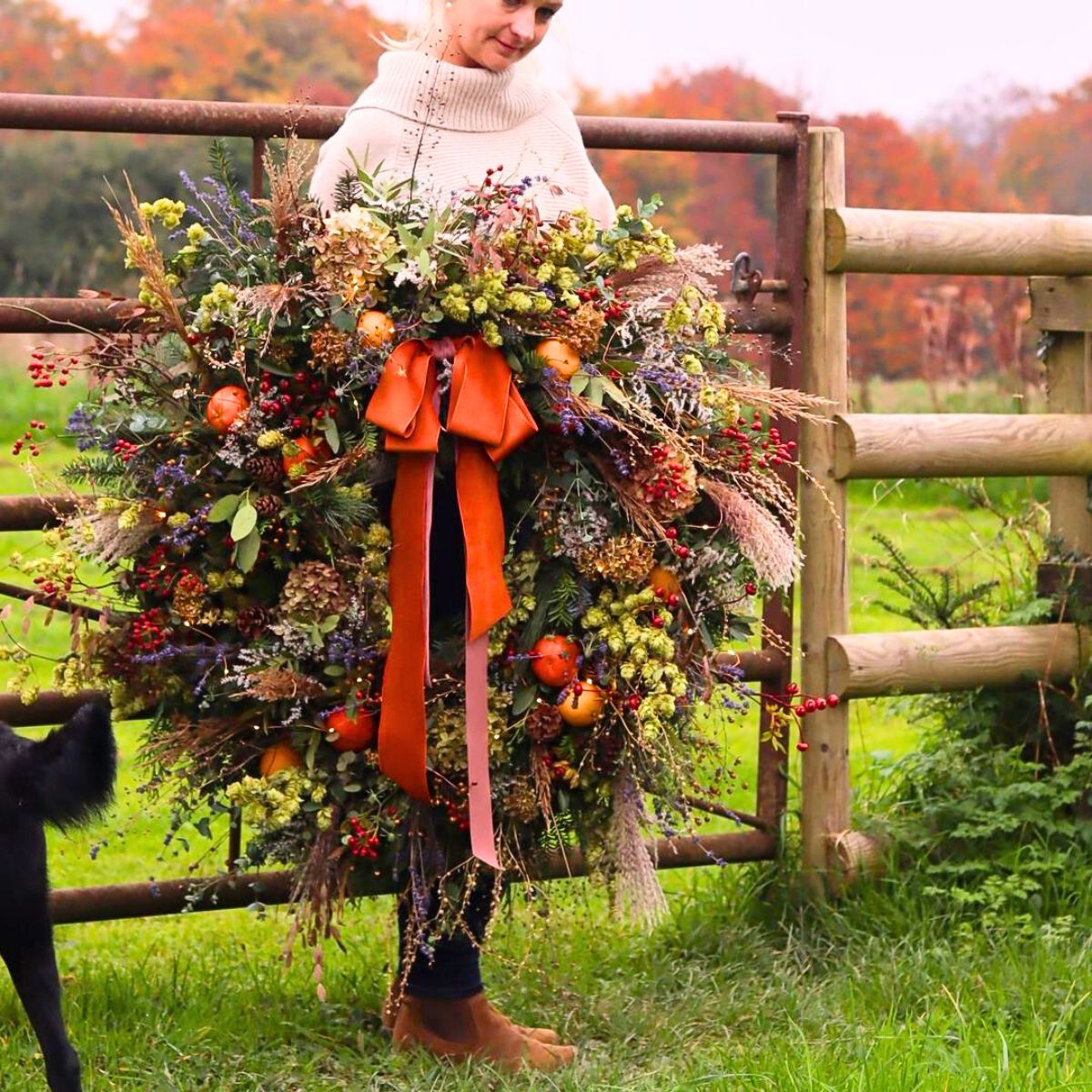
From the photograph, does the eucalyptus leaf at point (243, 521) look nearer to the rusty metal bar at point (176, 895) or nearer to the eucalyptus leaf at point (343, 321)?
the eucalyptus leaf at point (343, 321)

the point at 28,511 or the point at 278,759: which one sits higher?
the point at 28,511

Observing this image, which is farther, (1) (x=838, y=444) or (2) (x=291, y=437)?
(1) (x=838, y=444)

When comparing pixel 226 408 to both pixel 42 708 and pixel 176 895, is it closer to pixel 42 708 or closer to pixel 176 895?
pixel 42 708

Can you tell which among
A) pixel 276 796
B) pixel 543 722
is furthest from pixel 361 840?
pixel 543 722

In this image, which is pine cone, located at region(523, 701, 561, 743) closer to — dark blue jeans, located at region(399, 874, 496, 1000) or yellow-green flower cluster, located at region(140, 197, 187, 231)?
dark blue jeans, located at region(399, 874, 496, 1000)

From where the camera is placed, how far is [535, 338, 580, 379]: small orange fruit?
2842 millimetres

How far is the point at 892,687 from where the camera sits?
4.09m

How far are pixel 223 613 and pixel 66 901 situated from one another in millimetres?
1022

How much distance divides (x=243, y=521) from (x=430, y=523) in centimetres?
33

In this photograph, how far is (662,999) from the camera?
3.63 meters

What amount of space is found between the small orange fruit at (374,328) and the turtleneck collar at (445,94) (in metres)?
0.52

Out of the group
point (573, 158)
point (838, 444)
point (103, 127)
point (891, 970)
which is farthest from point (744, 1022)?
point (103, 127)

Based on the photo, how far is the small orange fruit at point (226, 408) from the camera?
9.11 ft

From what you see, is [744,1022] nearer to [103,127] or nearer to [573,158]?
[573,158]
